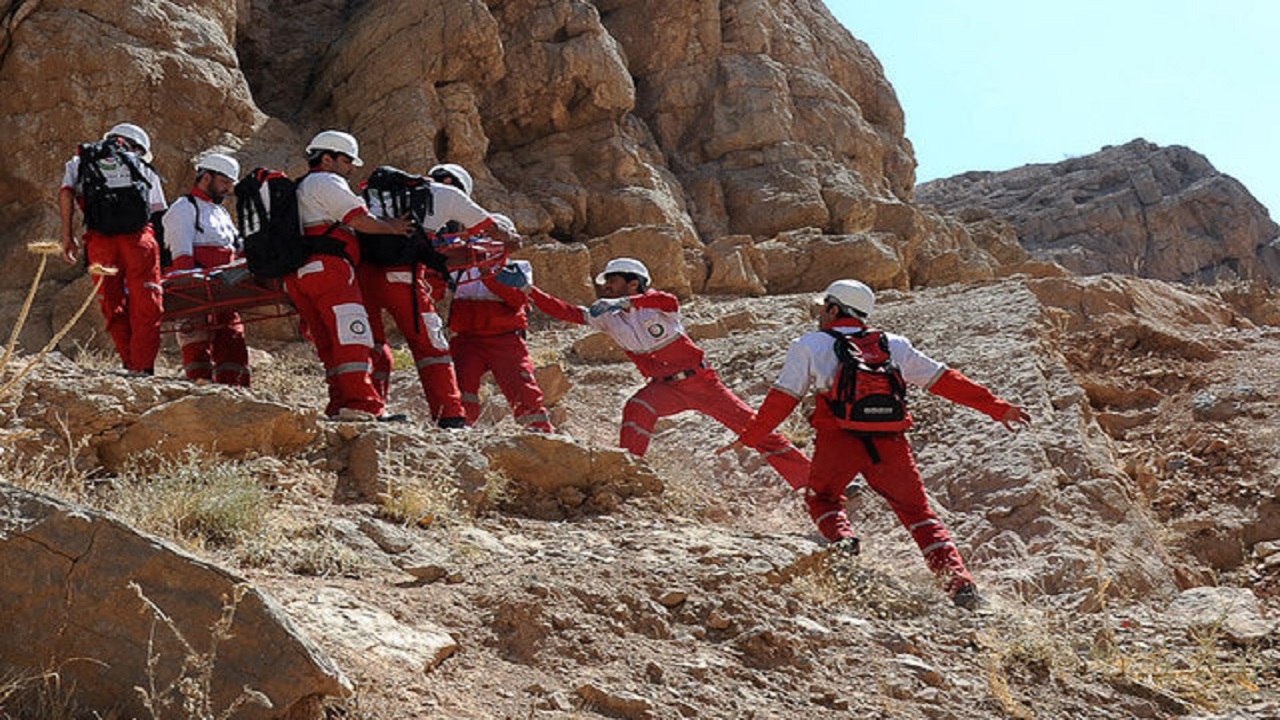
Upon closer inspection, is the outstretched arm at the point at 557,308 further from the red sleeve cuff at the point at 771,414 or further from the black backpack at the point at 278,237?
the red sleeve cuff at the point at 771,414

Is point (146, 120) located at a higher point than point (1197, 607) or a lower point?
higher

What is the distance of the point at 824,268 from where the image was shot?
704 inches

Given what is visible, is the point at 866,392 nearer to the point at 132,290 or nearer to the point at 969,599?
the point at 969,599

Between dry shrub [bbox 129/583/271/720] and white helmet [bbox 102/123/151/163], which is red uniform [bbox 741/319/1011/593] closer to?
dry shrub [bbox 129/583/271/720]

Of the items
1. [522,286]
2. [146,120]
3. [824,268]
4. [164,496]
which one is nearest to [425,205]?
[522,286]

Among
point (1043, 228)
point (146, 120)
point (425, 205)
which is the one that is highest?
point (1043, 228)

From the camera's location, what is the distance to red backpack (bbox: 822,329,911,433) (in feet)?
20.0

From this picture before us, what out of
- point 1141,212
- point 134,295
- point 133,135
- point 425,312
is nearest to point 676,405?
point 425,312

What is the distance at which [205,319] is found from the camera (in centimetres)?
726

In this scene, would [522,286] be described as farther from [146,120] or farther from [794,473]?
[146,120]

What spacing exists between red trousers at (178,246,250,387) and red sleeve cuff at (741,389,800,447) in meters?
3.36

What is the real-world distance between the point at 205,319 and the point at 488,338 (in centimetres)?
183

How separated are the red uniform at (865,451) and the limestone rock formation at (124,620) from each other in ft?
11.7

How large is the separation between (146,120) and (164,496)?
1140 centimetres
